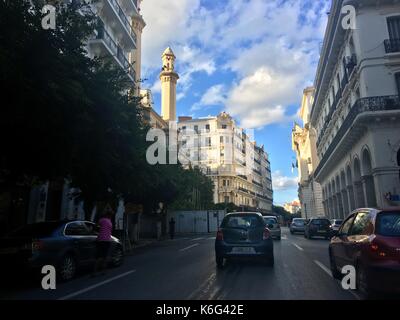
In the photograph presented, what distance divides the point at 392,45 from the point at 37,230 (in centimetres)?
2519

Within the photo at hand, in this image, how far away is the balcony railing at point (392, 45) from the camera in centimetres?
2488

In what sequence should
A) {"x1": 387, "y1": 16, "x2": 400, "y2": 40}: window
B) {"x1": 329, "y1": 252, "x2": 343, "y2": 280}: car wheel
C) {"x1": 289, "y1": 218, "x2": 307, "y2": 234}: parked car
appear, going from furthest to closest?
{"x1": 289, "y1": 218, "x2": 307, "y2": 234}: parked car → {"x1": 387, "y1": 16, "x2": 400, "y2": 40}: window → {"x1": 329, "y1": 252, "x2": 343, "y2": 280}: car wheel

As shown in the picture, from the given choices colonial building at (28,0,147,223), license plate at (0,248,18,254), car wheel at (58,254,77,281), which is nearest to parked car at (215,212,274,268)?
car wheel at (58,254,77,281)

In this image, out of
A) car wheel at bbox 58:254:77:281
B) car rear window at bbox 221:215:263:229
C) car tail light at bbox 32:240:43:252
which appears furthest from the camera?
car rear window at bbox 221:215:263:229

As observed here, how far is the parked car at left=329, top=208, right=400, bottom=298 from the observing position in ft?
18.5

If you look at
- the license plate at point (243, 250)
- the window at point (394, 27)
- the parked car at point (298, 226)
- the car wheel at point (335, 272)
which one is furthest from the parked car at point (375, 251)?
the parked car at point (298, 226)

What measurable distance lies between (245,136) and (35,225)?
92455mm

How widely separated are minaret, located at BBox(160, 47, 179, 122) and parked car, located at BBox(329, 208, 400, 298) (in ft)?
195

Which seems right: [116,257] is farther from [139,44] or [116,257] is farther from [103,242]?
[139,44]

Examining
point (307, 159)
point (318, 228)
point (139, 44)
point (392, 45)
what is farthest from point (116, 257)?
point (307, 159)

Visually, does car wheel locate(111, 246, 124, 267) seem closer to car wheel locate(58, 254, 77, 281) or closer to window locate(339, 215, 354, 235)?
car wheel locate(58, 254, 77, 281)

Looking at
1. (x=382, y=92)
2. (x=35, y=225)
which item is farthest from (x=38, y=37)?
(x=382, y=92)

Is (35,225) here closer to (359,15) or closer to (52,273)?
(52,273)

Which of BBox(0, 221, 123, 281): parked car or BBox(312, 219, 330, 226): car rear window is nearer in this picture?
BBox(0, 221, 123, 281): parked car
